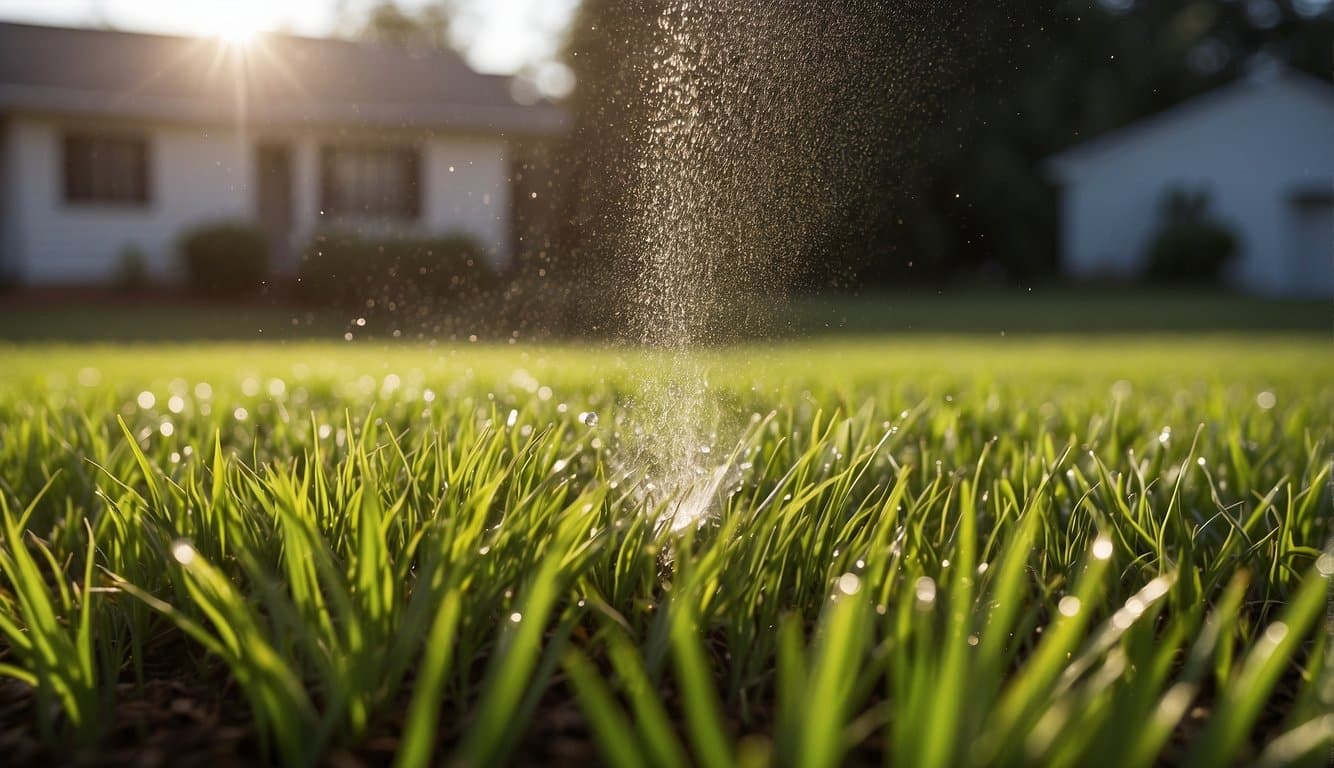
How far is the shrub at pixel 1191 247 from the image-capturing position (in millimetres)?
28234

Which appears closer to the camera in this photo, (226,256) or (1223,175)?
(226,256)

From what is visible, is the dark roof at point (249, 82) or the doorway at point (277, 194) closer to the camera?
the dark roof at point (249, 82)

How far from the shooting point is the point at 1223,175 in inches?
1175

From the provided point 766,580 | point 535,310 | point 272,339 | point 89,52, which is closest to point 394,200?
point 89,52

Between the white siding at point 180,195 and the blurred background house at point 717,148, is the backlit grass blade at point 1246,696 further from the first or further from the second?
the white siding at point 180,195

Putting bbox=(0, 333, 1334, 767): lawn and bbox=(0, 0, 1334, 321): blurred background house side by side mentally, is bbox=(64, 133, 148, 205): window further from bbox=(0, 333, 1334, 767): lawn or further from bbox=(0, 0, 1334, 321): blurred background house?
bbox=(0, 333, 1334, 767): lawn

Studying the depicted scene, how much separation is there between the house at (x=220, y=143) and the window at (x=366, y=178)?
1.4 inches

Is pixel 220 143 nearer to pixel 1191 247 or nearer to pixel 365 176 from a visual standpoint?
pixel 365 176

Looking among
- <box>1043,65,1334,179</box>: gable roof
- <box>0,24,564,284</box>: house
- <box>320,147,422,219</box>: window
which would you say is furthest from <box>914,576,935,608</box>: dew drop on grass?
<box>1043,65,1334,179</box>: gable roof

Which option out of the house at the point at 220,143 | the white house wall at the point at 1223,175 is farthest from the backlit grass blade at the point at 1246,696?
the white house wall at the point at 1223,175

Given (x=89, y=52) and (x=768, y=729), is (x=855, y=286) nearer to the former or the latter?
(x=768, y=729)

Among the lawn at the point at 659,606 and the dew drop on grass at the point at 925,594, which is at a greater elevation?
the dew drop on grass at the point at 925,594

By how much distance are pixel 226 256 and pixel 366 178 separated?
3769 millimetres

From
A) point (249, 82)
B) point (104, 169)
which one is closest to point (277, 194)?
point (249, 82)
